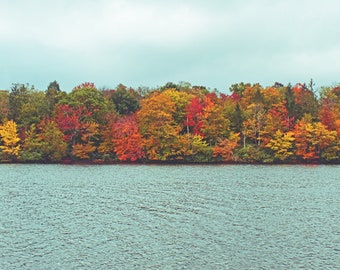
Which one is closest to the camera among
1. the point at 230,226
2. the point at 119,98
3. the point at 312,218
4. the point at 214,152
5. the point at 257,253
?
the point at 257,253

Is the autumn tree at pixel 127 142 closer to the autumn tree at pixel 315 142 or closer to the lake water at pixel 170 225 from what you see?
the autumn tree at pixel 315 142

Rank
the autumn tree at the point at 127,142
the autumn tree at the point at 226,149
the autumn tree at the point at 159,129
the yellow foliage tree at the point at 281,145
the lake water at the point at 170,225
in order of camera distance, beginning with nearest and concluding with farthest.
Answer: the lake water at the point at 170,225 → the yellow foliage tree at the point at 281,145 → the autumn tree at the point at 226,149 → the autumn tree at the point at 159,129 → the autumn tree at the point at 127,142

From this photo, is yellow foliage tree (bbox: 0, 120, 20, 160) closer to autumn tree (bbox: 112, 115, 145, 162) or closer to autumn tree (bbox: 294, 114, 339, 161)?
autumn tree (bbox: 112, 115, 145, 162)

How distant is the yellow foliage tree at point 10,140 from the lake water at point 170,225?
3266cm

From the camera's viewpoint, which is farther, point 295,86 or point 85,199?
point 295,86

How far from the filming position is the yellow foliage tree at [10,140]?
247 ft

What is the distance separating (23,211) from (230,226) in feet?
51.1

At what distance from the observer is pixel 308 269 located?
18016 mm

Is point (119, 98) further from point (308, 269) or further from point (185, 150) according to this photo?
point (308, 269)

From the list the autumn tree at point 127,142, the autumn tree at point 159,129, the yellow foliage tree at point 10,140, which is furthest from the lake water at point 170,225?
the yellow foliage tree at point 10,140

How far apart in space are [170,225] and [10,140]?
58.9 m

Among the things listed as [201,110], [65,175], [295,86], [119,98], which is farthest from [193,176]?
[295,86]

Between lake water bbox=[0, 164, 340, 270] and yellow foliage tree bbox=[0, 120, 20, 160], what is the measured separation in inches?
1286

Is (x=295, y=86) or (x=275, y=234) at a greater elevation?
(x=295, y=86)
